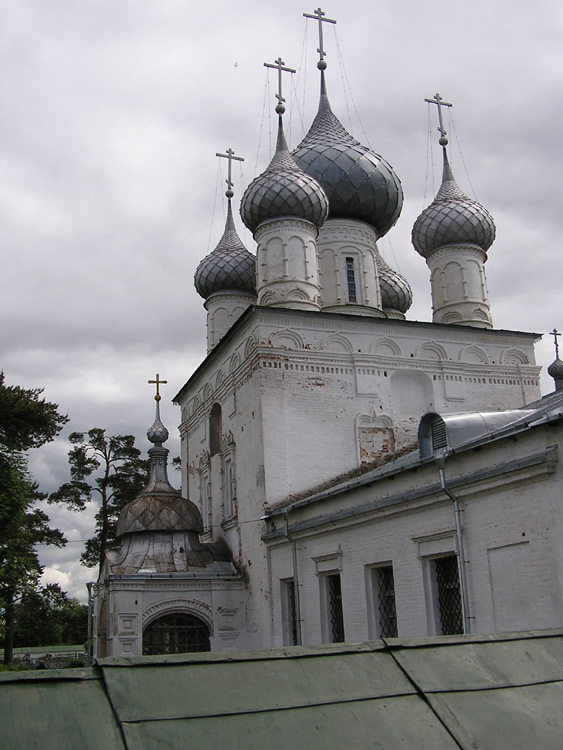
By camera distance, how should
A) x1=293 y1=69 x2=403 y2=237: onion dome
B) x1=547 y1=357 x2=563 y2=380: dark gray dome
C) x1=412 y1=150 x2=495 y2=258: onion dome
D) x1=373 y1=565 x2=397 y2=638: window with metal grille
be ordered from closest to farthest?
x1=373 y1=565 x2=397 y2=638: window with metal grille
x1=547 y1=357 x2=563 y2=380: dark gray dome
x1=293 y1=69 x2=403 y2=237: onion dome
x1=412 y1=150 x2=495 y2=258: onion dome

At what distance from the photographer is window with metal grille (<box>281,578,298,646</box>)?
42.3 feet

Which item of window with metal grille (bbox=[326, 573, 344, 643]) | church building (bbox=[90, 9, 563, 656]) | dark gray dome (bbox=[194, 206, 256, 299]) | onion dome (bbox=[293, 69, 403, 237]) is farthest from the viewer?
dark gray dome (bbox=[194, 206, 256, 299])

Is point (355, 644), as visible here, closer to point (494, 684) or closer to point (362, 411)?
point (494, 684)

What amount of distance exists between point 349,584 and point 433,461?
279 centimetres

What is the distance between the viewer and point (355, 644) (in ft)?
10.2

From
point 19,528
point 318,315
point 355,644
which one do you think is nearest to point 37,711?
point 355,644

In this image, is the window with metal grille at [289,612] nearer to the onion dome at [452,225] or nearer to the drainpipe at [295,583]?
the drainpipe at [295,583]

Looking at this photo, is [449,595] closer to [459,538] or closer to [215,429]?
[459,538]

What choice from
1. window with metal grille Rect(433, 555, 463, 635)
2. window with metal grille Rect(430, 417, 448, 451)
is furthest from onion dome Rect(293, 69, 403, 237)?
window with metal grille Rect(433, 555, 463, 635)

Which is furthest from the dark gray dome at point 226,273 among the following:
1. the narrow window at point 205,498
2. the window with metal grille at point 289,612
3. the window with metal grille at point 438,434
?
the window with metal grille at point 438,434

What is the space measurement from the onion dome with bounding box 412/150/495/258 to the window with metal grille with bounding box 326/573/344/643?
965cm

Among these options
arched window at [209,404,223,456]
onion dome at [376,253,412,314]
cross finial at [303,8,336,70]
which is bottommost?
arched window at [209,404,223,456]

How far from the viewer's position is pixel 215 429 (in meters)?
17.5

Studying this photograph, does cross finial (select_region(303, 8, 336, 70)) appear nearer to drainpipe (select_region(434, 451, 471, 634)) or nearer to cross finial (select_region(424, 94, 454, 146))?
cross finial (select_region(424, 94, 454, 146))
